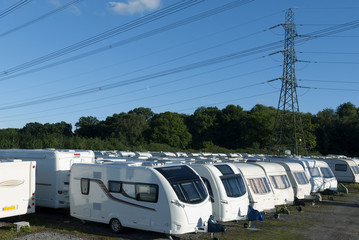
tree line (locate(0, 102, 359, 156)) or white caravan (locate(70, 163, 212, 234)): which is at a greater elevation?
tree line (locate(0, 102, 359, 156))

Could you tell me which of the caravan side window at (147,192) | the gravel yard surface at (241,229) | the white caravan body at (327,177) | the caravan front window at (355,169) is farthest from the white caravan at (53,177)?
the caravan front window at (355,169)

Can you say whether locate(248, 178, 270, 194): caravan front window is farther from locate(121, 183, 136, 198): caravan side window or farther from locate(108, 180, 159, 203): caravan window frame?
locate(121, 183, 136, 198): caravan side window

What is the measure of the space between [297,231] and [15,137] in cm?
3190

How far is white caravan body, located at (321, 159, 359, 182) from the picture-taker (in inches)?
1377

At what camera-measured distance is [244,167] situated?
1716 centimetres

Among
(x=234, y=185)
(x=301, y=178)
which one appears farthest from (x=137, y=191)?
(x=301, y=178)

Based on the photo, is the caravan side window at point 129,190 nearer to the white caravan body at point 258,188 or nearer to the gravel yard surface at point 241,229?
the gravel yard surface at point 241,229

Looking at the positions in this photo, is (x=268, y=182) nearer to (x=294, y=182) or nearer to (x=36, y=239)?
(x=294, y=182)

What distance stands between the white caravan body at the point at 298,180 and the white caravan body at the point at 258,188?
4.25 metres

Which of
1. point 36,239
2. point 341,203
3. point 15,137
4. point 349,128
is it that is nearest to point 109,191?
point 36,239

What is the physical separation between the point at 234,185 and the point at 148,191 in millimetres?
4028

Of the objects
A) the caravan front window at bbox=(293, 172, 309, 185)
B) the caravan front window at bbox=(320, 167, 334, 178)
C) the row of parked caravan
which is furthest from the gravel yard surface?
the caravan front window at bbox=(320, 167, 334, 178)

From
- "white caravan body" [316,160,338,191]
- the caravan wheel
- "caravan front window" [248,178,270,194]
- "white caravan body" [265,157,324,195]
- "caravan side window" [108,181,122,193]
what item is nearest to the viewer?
the caravan wheel

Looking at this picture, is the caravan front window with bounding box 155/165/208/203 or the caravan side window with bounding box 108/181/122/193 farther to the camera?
the caravan side window with bounding box 108/181/122/193
